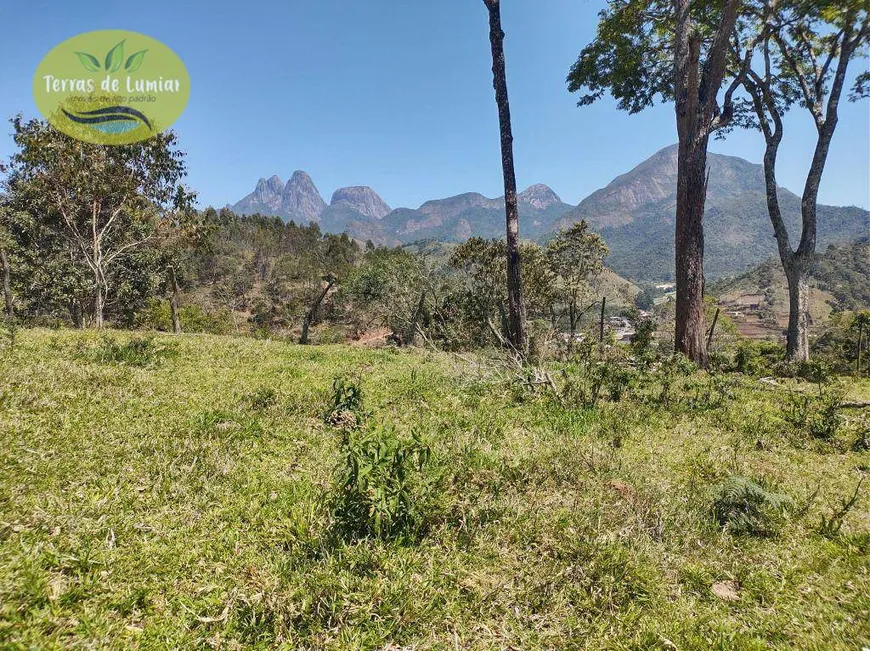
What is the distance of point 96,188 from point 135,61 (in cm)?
587

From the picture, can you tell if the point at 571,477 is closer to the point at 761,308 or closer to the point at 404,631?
the point at 404,631

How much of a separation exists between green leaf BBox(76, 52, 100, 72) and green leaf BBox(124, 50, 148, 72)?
1.10 metres

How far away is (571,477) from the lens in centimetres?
406

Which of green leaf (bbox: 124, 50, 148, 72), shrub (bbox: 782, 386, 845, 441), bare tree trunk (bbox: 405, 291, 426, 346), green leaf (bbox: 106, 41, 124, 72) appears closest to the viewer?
shrub (bbox: 782, 386, 845, 441)

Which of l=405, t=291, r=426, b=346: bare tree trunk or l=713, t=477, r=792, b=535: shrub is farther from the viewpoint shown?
l=405, t=291, r=426, b=346: bare tree trunk

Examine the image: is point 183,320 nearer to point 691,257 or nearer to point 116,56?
point 116,56

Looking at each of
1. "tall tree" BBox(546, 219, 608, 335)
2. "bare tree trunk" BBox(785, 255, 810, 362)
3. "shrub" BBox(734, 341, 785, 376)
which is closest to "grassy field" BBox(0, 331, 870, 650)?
"shrub" BBox(734, 341, 785, 376)

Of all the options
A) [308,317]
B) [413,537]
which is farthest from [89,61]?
[413,537]

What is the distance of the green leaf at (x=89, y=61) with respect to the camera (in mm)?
15453

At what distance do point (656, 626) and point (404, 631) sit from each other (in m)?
1.46

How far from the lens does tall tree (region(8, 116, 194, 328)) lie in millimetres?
16688

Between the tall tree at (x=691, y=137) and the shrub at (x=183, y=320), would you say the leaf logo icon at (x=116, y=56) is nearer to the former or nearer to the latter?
the tall tree at (x=691, y=137)

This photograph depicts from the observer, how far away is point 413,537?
2902 millimetres
